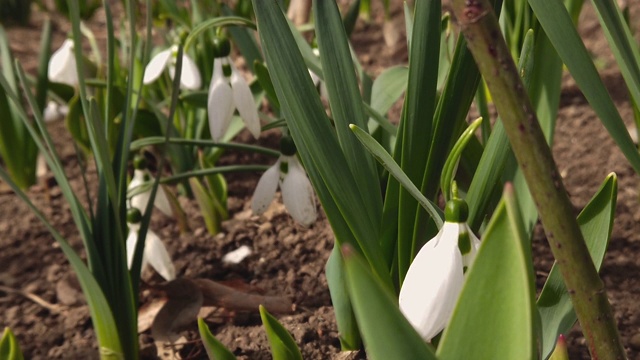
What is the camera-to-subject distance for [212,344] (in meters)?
1.02

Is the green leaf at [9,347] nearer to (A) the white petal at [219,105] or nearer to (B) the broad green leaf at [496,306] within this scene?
(A) the white petal at [219,105]

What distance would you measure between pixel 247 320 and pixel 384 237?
492 mm

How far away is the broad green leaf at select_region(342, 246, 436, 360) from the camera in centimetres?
59

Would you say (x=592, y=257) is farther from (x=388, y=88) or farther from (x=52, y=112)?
(x=52, y=112)

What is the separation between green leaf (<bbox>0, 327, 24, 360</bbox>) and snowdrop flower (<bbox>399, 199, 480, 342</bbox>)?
0.61 metres

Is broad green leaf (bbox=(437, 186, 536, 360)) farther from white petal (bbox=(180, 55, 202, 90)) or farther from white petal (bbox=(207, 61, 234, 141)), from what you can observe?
white petal (bbox=(180, 55, 202, 90))

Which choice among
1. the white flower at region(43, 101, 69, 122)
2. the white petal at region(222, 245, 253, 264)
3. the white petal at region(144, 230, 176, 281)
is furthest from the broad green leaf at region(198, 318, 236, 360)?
the white flower at region(43, 101, 69, 122)

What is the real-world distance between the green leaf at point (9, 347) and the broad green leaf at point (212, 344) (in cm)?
31

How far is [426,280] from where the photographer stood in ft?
2.77

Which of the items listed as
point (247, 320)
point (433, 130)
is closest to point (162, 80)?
point (247, 320)

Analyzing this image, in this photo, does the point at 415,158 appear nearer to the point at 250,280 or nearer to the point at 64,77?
the point at 250,280

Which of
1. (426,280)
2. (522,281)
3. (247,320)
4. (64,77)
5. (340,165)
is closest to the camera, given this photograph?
(522,281)

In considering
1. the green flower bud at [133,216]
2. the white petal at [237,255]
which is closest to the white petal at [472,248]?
the green flower bud at [133,216]

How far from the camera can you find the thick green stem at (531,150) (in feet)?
2.08
